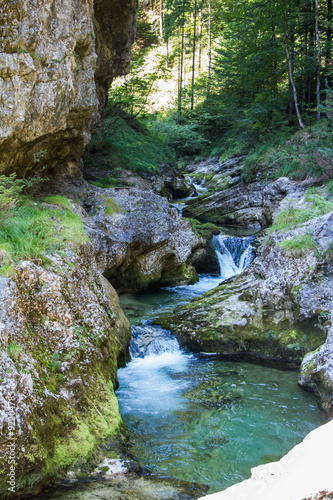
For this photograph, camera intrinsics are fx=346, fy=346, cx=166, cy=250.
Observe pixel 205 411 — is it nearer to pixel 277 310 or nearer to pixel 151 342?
pixel 151 342

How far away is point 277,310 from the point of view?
726 centimetres

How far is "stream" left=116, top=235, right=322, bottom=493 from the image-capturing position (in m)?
4.28

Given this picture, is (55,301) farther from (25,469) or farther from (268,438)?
(268,438)

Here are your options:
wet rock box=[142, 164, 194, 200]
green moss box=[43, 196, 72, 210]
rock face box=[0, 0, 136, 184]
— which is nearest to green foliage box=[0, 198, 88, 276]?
green moss box=[43, 196, 72, 210]

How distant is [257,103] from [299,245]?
43.7 feet

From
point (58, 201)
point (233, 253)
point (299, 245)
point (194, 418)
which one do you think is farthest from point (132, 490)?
point (233, 253)

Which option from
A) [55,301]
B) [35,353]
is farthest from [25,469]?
[55,301]

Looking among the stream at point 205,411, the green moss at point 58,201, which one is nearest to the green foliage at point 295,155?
the stream at point 205,411

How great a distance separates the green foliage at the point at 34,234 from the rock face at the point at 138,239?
2473 millimetres

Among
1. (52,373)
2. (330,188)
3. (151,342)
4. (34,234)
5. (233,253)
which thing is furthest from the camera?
(233,253)

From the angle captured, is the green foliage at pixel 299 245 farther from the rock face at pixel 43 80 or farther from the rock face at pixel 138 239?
the rock face at pixel 43 80

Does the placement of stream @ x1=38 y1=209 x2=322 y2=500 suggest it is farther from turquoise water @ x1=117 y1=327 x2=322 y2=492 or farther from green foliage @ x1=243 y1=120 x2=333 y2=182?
green foliage @ x1=243 y1=120 x2=333 y2=182

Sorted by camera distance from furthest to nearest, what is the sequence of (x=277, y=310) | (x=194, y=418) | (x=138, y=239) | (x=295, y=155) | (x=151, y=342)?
1. (x=295, y=155)
2. (x=138, y=239)
3. (x=151, y=342)
4. (x=277, y=310)
5. (x=194, y=418)

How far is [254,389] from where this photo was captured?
5965 mm
